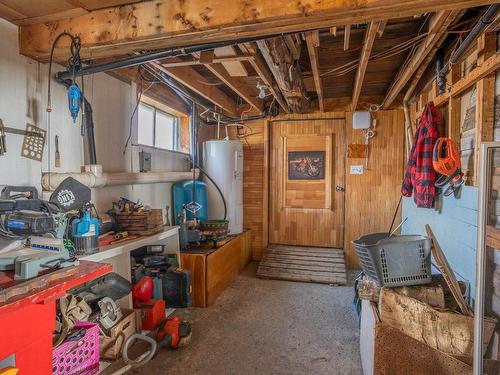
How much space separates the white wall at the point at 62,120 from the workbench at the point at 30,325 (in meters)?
0.96

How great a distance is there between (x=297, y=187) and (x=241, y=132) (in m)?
1.21

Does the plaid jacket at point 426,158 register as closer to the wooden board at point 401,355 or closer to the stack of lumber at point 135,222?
the wooden board at point 401,355

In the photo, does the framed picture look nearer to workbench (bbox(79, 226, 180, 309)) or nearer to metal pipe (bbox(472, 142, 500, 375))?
workbench (bbox(79, 226, 180, 309))

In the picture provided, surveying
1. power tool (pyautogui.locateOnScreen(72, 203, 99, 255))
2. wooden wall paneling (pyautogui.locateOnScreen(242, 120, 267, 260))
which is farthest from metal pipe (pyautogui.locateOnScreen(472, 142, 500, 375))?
wooden wall paneling (pyautogui.locateOnScreen(242, 120, 267, 260))

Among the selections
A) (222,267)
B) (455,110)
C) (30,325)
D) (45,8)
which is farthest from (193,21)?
(222,267)

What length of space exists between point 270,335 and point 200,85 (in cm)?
258

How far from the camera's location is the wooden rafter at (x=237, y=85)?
2.73 metres

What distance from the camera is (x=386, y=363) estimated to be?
166 centimetres

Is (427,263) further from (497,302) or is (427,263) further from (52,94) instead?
(52,94)

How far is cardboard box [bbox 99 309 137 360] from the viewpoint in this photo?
1.99m

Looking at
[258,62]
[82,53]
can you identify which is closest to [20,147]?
[82,53]

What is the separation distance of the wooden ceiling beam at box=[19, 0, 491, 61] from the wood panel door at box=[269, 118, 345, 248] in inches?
114

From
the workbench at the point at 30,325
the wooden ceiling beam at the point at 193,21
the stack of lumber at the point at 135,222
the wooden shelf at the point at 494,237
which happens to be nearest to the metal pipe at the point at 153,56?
the wooden ceiling beam at the point at 193,21

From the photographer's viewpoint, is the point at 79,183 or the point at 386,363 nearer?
the point at 386,363
